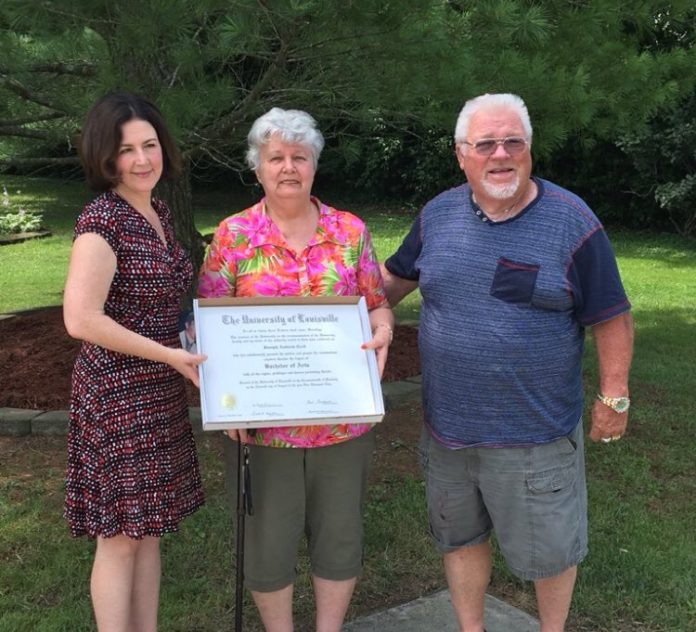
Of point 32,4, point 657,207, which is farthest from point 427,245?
point 657,207

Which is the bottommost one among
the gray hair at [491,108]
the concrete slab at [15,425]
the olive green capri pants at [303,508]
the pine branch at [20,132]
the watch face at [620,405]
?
the concrete slab at [15,425]

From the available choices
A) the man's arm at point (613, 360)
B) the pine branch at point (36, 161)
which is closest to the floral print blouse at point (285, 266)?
the man's arm at point (613, 360)

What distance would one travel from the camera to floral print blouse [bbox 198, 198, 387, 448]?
258 centimetres

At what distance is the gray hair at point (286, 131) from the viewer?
8.23 feet

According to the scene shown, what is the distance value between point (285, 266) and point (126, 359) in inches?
21.2

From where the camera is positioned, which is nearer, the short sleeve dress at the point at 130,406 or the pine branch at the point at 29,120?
the short sleeve dress at the point at 130,406

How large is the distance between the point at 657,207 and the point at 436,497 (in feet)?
43.4

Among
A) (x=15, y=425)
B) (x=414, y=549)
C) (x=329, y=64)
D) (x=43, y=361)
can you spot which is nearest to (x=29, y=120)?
(x=43, y=361)

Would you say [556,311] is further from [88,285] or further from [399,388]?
[399,388]

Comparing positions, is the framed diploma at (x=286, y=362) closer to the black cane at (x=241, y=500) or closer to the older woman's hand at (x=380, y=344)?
the older woman's hand at (x=380, y=344)

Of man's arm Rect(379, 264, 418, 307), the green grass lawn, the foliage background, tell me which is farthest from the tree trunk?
man's arm Rect(379, 264, 418, 307)

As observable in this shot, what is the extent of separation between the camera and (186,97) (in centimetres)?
345

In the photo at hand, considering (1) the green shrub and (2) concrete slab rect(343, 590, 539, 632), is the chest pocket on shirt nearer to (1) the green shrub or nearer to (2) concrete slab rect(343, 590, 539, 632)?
Answer: (2) concrete slab rect(343, 590, 539, 632)

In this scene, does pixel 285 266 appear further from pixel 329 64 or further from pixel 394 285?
pixel 329 64
